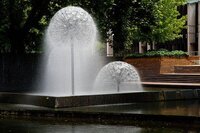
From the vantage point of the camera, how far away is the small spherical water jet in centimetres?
1692

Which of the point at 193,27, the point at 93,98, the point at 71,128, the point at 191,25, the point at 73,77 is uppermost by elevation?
the point at 191,25

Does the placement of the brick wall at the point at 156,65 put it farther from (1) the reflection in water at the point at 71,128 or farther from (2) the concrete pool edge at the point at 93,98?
(1) the reflection in water at the point at 71,128

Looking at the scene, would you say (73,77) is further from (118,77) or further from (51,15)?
(51,15)

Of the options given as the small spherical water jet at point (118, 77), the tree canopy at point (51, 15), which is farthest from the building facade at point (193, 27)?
the small spherical water jet at point (118, 77)

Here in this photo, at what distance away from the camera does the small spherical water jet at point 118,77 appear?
55.5 feet

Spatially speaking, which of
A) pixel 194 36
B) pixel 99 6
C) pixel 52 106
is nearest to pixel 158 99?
pixel 52 106

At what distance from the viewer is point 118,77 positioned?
17016 millimetres

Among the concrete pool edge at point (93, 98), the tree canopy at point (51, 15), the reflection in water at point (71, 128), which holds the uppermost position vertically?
the tree canopy at point (51, 15)

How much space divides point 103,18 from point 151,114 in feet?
44.6

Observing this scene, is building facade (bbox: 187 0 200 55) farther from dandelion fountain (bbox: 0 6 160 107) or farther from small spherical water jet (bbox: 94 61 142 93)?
small spherical water jet (bbox: 94 61 142 93)

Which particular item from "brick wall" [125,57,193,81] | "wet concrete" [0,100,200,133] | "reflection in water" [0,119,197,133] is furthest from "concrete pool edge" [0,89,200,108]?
"brick wall" [125,57,193,81]

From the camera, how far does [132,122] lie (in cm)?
1127

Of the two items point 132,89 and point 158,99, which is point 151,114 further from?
point 132,89

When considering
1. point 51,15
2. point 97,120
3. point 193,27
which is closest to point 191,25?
point 193,27
